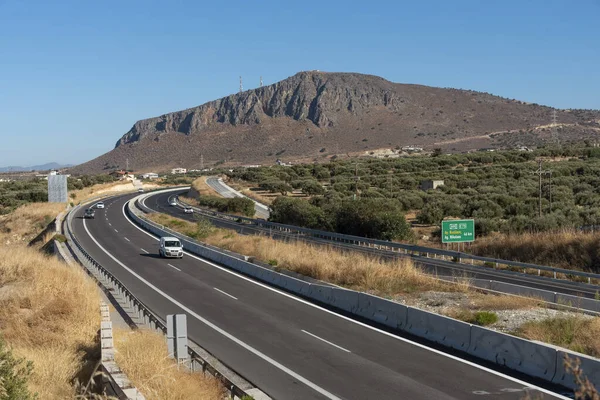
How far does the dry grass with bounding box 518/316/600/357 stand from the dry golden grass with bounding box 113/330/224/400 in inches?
281

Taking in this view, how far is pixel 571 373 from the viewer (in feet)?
36.7

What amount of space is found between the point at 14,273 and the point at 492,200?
138 ft

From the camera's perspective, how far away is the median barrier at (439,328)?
593 inches

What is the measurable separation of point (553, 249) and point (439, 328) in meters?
18.9

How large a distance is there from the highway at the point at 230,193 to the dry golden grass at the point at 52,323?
157 ft

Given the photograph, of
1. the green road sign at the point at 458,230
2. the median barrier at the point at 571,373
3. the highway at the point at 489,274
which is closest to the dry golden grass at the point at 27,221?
the highway at the point at 489,274

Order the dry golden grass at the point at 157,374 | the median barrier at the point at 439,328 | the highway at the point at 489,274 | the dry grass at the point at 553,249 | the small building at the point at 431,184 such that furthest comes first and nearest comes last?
the small building at the point at 431,184 < the dry grass at the point at 553,249 < the highway at the point at 489,274 < the median barrier at the point at 439,328 < the dry golden grass at the point at 157,374

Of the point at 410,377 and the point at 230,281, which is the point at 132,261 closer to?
the point at 230,281

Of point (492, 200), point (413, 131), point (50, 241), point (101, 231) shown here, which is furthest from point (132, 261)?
point (413, 131)

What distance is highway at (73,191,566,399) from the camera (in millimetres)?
12094

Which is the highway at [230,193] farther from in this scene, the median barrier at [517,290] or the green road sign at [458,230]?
the median barrier at [517,290]

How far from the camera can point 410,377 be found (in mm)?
12828

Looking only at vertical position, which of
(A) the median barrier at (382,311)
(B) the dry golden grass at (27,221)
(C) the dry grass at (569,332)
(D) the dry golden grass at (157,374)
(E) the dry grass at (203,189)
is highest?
(E) the dry grass at (203,189)

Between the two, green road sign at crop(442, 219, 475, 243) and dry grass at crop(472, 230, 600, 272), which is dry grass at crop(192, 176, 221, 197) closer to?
green road sign at crop(442, 219, 475, 243)
